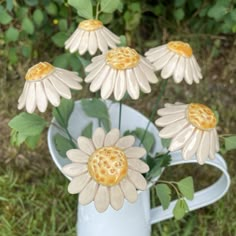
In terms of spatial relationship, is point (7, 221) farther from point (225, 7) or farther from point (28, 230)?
point (225, 7)

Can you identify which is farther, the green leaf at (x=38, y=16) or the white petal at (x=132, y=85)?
the green leaf at (x=38, y=16)

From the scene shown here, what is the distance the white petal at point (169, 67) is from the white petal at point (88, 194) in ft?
0.37

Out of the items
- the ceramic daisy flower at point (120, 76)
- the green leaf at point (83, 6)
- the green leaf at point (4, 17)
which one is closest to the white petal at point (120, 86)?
the ceramic daisy flower at point (120, 76)

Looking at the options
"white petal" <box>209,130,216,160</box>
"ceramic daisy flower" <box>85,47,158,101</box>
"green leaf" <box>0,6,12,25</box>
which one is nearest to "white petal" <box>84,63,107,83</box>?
"ceramic daisy flower" <box>85,47,158,101</box>

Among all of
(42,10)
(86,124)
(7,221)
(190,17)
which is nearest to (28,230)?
(7,221)

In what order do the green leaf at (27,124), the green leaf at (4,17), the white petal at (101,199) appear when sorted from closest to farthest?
the white petal at (101,199) < the green leaf at (27,124) < the green leaf at (4,17)

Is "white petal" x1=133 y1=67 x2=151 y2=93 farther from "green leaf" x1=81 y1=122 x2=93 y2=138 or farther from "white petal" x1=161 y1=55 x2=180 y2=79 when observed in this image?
"green leaf" x1=81 y1=122 x2=93 y2=138

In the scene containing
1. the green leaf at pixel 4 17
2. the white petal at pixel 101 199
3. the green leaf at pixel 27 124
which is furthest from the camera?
the green leaf at pixel 4 17

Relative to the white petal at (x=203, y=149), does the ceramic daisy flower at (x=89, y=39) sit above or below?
above

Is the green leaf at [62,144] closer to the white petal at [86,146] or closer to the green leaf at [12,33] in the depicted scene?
the white petal at [86,146]

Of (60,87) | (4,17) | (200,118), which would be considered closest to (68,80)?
(60,87)

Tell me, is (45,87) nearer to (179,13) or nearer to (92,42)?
(92,42)

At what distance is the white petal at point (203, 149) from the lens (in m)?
0.41

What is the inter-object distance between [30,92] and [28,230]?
33 cm
